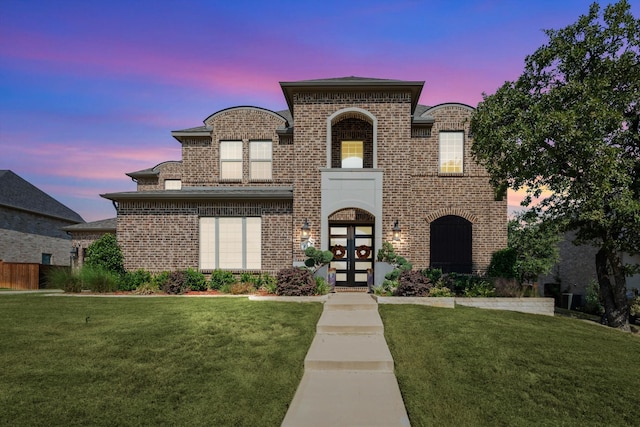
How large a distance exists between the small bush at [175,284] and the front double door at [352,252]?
6101 millimetres

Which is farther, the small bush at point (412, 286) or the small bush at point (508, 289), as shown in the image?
the small bush at point (508, 289)

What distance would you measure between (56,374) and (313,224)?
10.8 m

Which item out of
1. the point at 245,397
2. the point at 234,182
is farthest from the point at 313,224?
the point at 245,397

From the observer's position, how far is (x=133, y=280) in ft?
58.1

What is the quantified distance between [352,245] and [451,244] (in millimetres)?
5123

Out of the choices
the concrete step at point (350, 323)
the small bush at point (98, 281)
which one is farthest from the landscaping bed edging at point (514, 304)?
the small bush at point (98, 281)

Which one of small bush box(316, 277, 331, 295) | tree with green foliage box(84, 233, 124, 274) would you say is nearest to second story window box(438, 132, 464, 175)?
small bush box(316, 277, 331, 295)

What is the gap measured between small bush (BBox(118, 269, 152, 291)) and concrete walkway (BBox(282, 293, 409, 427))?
923 centimetres

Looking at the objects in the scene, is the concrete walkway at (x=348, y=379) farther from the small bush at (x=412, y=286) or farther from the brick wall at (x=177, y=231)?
the brick wall at (x=177, y=231)

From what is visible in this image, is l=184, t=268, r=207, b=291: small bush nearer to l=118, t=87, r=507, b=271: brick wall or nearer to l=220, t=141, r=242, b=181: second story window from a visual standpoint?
l=118, t=87, r=507, b=271: brick wall

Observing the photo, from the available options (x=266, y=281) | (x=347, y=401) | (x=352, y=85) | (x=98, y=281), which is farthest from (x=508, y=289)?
(x=98, y=281)

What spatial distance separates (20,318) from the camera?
1177 cm

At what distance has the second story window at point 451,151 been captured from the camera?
20641 mm

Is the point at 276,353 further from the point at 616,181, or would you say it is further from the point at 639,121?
the point at 639,121
